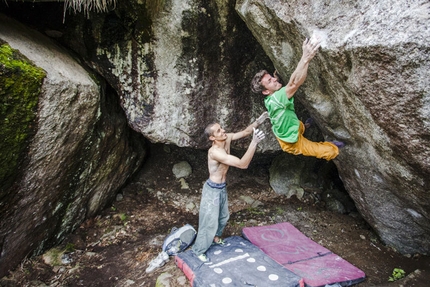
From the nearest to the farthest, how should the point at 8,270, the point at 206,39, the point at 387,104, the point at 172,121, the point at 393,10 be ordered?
the point at 393,10, the point at 387,104, the point at 8,270, the point at 206,39, the point at 172,121

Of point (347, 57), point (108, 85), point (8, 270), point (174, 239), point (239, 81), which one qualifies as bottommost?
point (8, 270)

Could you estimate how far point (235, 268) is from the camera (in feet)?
16.0

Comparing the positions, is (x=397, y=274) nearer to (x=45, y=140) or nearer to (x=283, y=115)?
(x=283, y=115)

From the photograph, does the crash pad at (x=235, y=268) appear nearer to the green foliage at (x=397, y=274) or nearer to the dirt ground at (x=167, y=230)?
the dirt ground at (x=167, y=230)

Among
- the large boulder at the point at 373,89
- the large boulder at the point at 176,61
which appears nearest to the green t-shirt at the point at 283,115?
the large boulder at the point at 373,89

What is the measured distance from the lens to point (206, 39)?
567 centimetres

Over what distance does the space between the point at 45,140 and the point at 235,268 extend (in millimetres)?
3374

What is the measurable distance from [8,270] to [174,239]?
2.60m

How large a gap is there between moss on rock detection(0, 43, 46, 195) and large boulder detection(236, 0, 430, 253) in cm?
318

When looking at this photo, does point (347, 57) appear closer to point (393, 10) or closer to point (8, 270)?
point (393, 10)

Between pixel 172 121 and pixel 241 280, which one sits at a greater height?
pixel 172 121

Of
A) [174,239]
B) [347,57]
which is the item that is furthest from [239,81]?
[174,239]

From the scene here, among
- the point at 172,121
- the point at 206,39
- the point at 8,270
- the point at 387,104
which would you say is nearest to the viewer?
the point at 387,104

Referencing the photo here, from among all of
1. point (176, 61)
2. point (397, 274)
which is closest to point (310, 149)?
point (397, 274)
